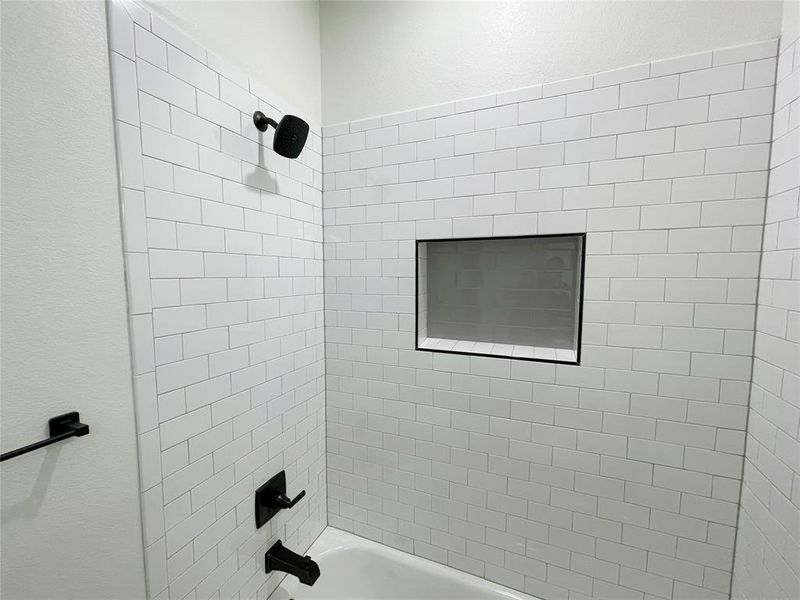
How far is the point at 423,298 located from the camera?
5.24 feet

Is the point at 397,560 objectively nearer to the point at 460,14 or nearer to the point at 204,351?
the point at 204,351

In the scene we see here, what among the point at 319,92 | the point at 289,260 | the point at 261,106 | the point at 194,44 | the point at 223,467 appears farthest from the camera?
the point at 319,92

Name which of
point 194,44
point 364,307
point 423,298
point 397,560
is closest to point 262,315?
point 364,307

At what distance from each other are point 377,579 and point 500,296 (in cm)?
149

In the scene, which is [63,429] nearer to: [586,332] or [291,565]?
[291,565]

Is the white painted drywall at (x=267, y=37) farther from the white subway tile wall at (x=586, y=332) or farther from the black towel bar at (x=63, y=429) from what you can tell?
the black towel bar at (x=63, y=429)

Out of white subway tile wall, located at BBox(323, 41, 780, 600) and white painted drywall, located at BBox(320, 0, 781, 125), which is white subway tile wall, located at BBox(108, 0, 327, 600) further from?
white painted drywall, located at BBox(320, 0, 781, 125)

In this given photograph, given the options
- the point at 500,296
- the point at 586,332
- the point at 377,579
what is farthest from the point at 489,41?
the point at 377,579

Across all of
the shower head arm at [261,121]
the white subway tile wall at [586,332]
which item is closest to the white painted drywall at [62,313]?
the shower head arm at [261,121]

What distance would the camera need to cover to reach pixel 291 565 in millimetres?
1334

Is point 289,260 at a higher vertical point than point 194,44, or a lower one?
lower

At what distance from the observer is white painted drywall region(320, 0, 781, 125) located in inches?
42.7

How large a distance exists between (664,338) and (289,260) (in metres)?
1.45

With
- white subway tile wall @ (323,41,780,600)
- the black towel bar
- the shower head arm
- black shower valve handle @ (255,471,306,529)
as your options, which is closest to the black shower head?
the shower head arm
